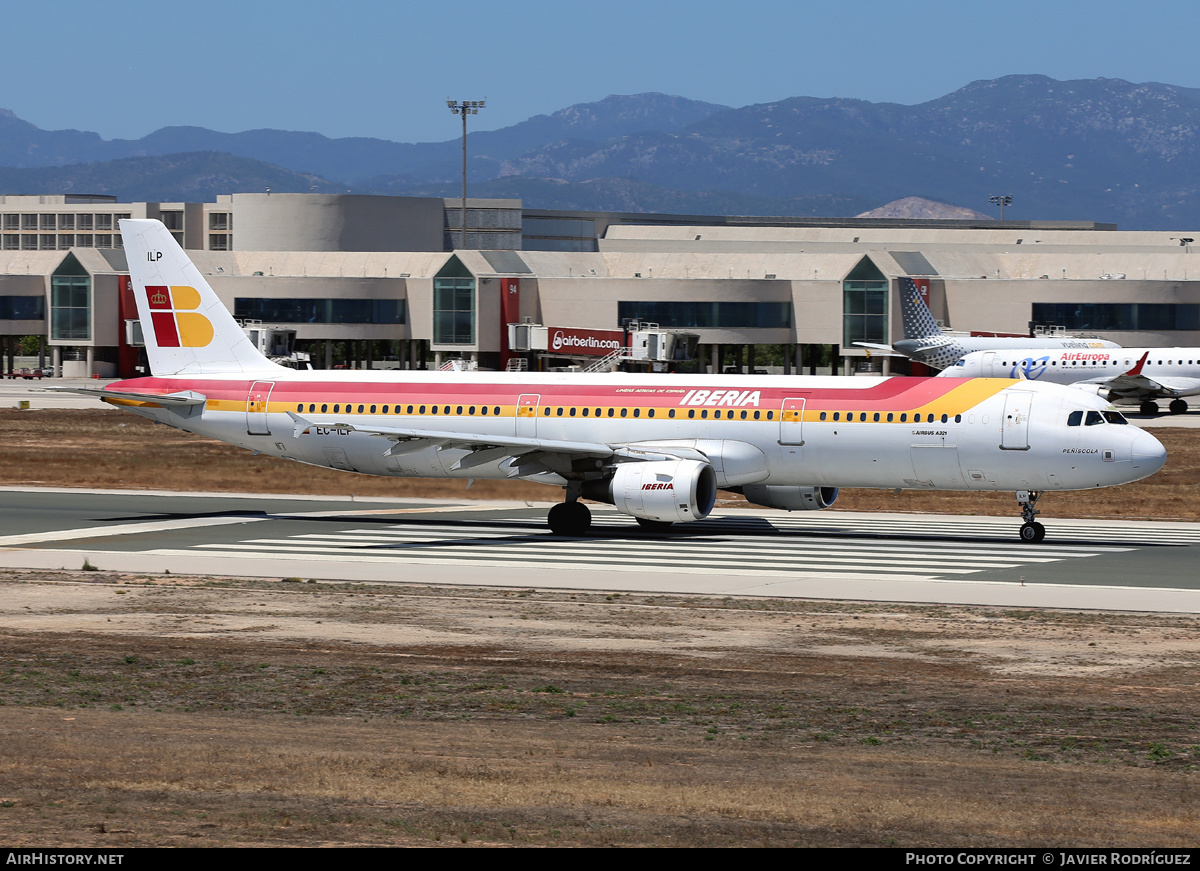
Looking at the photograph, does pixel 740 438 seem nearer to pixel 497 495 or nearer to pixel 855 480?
pixel 855 480

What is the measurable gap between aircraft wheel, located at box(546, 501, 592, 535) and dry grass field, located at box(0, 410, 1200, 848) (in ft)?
31.2

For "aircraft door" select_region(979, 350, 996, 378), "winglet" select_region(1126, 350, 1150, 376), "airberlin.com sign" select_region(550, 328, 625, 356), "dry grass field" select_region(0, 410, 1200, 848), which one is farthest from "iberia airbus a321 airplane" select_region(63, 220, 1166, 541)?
"airberlin.com sign" select_region(550, 328, 625, 356)

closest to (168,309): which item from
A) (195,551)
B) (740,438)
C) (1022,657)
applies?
(195,551)

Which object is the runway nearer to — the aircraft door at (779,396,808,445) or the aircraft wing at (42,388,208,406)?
the aircraft door at (779,396,808,445)

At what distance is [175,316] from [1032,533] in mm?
23844

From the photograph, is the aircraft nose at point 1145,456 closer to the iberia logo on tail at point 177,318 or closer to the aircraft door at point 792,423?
the aircraft door at point 792,423

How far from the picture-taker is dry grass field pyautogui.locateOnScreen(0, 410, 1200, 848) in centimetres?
1254

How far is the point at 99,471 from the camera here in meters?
54.2

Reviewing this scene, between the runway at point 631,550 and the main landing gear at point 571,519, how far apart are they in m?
0.61

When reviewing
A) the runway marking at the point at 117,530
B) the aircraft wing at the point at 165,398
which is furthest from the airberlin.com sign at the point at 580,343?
the runway marking at the point at 117,530

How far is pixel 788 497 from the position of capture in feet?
127

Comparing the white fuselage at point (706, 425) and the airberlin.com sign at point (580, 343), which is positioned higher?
the airberlin.com sign at point (580, 343)

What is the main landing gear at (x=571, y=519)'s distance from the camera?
37531 millimetres
